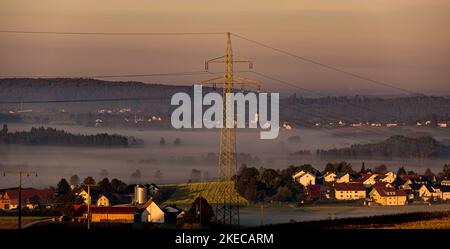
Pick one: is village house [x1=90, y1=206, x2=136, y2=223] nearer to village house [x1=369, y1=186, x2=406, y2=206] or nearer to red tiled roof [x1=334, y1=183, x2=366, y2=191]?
village house [x1=369, y1=186, x2=406, y2=206]

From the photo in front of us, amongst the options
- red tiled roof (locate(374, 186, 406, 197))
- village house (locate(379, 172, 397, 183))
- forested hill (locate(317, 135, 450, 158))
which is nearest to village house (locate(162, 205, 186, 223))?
red tiled roof (locate(374, 186, 406, 197))

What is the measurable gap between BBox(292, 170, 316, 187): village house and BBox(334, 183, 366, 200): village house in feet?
11.5

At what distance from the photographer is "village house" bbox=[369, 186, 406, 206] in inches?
3480

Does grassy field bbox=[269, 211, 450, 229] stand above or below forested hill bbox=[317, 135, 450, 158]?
below

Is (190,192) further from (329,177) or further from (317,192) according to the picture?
(329,177)

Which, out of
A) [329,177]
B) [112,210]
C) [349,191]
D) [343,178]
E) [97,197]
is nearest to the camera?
[112,210]

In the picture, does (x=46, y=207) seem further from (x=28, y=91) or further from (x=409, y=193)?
(x=28, y=91)

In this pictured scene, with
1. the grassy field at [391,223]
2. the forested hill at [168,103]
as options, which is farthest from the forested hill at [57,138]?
the grassy field at [391,223]

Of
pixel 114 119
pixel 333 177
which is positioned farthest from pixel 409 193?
pixel 114 119

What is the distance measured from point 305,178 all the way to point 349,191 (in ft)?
21.8

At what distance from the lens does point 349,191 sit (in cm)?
9094

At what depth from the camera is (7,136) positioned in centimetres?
11469

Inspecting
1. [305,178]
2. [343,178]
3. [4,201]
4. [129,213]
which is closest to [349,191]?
[305,178]

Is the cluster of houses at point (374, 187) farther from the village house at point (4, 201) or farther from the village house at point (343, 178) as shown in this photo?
the village house at point (4, 201)
